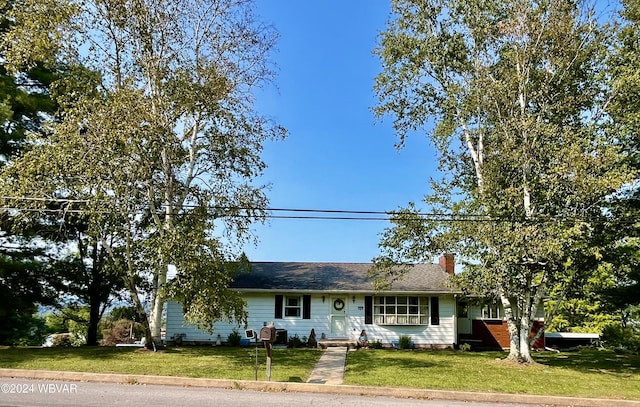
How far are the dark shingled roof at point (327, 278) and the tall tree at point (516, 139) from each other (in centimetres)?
494

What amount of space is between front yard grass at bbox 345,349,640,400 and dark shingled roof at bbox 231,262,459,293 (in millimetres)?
4744

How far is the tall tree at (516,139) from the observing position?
14172 mm

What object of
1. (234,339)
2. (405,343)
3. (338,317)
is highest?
(338,317)

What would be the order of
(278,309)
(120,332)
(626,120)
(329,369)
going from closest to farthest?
(329,369) → (626,120) → (278,309) → (120,332)

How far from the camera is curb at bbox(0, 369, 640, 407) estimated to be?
992 cm

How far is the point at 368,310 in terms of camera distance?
21891 mm

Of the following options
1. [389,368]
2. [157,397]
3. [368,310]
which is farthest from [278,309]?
[157,397]

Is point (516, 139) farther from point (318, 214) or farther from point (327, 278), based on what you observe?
point (327, 278)

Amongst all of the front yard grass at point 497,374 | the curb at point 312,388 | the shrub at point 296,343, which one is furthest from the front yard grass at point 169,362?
the shrub at point 296,343

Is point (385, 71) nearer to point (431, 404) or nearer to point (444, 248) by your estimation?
point (444, 248)

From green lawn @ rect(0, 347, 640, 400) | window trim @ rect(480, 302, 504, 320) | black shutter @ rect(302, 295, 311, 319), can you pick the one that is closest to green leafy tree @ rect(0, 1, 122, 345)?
green lawn @ rect(0, 347, 640, 400)

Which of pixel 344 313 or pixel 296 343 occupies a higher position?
pixel 344 313

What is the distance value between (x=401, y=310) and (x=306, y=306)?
439 centimetres

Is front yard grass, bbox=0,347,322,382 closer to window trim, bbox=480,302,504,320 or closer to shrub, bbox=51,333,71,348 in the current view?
shrub, bbox=51,333,71,348
